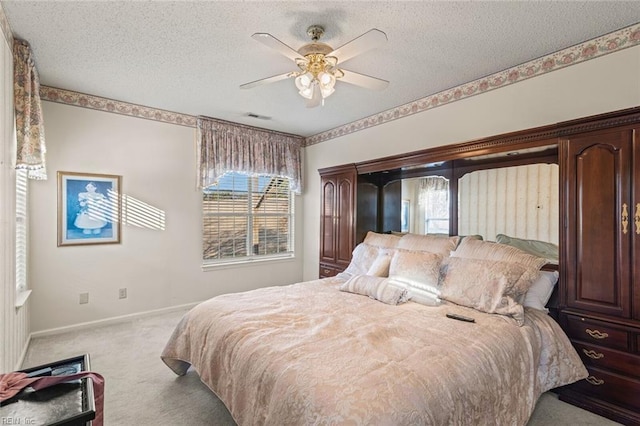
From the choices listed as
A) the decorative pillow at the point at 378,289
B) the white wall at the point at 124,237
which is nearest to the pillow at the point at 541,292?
the decorative pillow at the point at 378,289

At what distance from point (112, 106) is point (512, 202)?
4618 mm

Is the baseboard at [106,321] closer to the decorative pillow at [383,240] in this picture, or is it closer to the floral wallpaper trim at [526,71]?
the decorative pillow at [383,240]

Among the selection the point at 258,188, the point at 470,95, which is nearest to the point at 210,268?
the point at 258,188

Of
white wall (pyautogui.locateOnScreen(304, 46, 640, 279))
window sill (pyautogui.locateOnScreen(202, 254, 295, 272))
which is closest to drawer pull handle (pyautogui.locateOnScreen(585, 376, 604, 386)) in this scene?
white wall (pyautogui.locateOnScreen(304, 46, 640, 279))

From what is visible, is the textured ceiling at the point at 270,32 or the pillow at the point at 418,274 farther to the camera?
the pillow at the point at 418,274

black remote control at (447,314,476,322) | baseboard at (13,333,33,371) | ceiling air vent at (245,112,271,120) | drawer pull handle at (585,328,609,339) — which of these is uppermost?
ceiling air vent at (245,112,271,120)

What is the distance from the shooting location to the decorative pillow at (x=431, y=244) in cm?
304

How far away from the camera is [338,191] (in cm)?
439

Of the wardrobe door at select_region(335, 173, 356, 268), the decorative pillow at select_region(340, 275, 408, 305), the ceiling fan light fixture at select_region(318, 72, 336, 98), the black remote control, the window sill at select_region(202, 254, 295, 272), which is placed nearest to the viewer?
the black remote control

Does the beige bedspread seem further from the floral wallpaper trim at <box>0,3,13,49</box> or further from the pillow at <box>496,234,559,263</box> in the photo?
the floral wallpaper trim at <box>0,3,13,49</box>

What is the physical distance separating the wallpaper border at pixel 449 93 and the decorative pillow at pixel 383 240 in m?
1.55

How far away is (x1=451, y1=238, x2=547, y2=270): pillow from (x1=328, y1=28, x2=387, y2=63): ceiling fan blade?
1.90 m

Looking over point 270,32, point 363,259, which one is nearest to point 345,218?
point 363,259

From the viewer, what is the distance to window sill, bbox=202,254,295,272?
4637 millimetres
